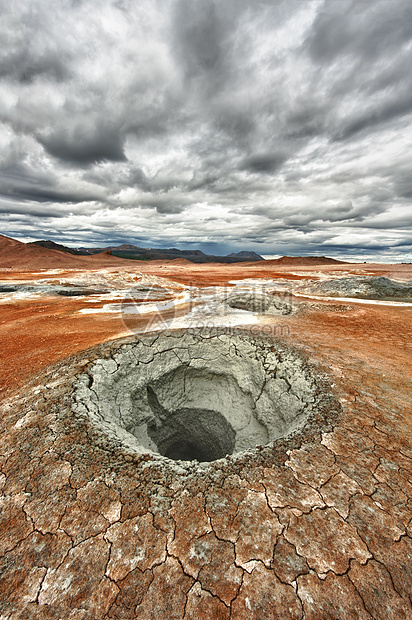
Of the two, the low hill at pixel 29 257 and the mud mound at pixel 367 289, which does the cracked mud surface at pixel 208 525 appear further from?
the low hill at pixel 29 257

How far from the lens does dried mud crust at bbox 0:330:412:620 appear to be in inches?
67.2

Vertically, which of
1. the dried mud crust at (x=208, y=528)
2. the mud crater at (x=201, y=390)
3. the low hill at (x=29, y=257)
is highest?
the low hill at (x=29, y=257)

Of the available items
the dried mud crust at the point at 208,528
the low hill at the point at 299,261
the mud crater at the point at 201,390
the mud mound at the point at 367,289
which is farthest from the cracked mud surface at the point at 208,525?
the low hill at the point at 299,261

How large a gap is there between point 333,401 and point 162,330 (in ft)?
16.0

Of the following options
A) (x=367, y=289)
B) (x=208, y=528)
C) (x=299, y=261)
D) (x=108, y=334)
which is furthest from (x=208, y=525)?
(x=299, y=261)

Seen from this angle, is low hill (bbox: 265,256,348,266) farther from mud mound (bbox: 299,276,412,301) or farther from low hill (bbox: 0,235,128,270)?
mud mound (bbox: 299,276,412,301)

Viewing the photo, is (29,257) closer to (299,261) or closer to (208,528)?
(208,528)

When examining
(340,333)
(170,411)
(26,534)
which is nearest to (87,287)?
(170,411)

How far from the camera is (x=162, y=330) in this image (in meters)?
7.36

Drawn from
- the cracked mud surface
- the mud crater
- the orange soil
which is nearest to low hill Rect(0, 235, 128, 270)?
the orange soil

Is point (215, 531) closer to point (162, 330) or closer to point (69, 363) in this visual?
point (69, 363)

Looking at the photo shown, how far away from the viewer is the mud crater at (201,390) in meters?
4.86

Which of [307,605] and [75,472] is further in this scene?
→ [75,472]

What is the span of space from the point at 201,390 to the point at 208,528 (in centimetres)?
484
